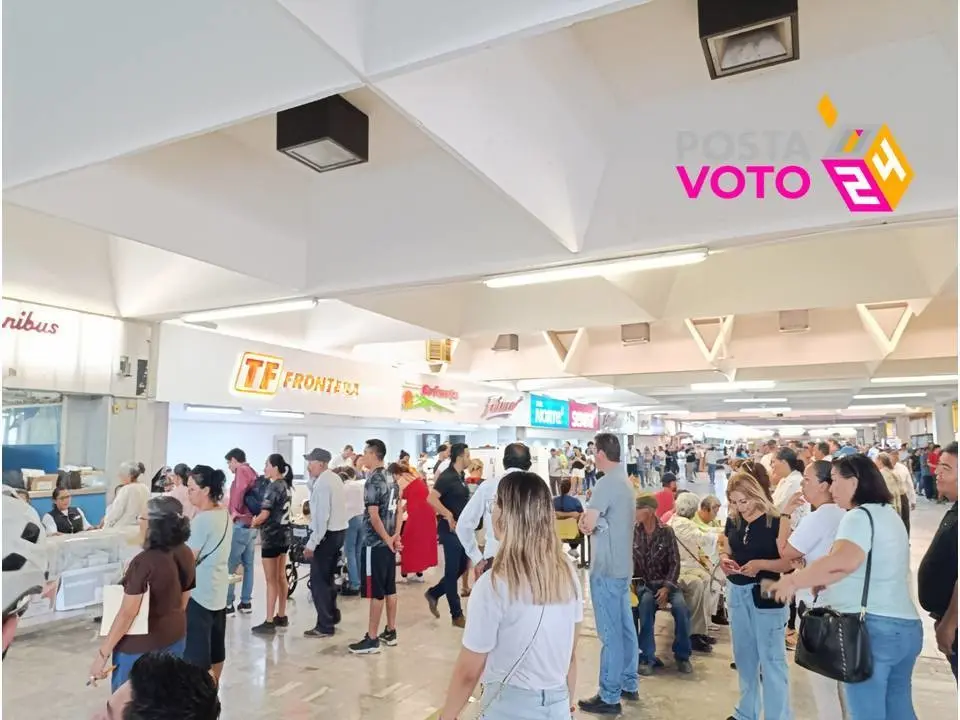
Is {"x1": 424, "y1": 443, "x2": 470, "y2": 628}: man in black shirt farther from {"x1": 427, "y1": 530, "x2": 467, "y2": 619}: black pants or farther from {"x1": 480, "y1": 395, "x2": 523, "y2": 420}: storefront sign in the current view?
{"x1": 480, "y1": 395, "x2": 523, "y2": 420}: storefront sign

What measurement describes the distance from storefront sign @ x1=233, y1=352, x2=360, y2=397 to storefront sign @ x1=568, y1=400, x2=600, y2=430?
9328mm

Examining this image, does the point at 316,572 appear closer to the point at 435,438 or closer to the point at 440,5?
the point at 440,5

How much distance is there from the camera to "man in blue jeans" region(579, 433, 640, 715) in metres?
3.96

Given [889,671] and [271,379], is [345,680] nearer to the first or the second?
[889,671]

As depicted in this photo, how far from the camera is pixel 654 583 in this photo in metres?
4.87

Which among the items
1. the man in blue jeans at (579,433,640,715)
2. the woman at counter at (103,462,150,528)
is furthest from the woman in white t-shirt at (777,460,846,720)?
the woman at counter at (103,462,150,528)

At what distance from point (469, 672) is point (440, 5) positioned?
2272mm

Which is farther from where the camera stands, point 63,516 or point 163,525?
point 63,516

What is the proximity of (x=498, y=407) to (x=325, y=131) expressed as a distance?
9.99m

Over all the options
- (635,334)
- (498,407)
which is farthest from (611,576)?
(498,407)

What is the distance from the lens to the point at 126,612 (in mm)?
2807

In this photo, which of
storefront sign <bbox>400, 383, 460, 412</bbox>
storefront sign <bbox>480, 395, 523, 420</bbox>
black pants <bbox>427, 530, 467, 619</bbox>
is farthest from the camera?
storefront sign <bbox>480, 395, 523, 420</bbox>

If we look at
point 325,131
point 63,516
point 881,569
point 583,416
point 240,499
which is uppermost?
point 325,131

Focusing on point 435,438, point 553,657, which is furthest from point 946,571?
point 435,438
